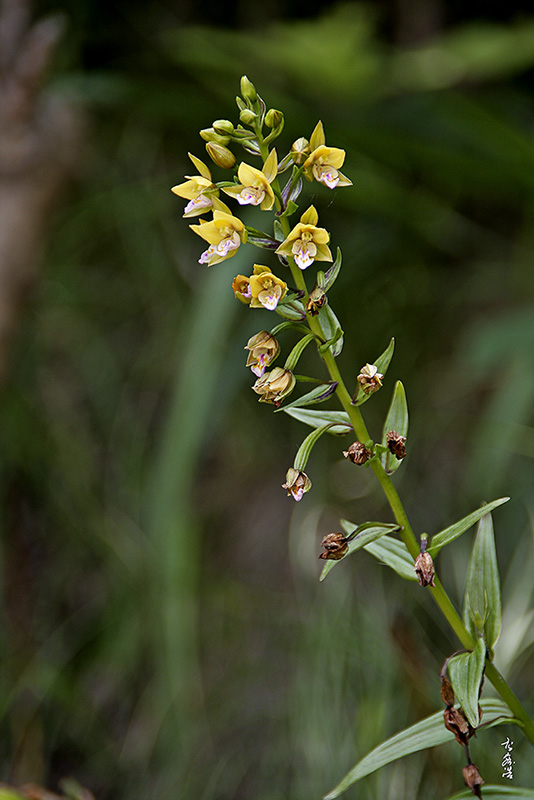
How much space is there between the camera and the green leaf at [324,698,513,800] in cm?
54

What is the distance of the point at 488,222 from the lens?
5.98 ft

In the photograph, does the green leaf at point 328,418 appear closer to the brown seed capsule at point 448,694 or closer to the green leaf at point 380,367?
the green leaf at point 380,367

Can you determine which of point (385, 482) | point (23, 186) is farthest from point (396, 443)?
point (23, 186)

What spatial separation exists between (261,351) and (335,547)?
0.54 feet

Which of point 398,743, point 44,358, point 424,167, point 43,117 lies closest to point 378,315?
point 424,167

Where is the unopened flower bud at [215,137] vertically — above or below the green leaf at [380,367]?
above

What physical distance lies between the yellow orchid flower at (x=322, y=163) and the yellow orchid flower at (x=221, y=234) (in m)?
0.07

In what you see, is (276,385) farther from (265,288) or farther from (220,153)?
(220,153)

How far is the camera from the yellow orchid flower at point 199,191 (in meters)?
0.51

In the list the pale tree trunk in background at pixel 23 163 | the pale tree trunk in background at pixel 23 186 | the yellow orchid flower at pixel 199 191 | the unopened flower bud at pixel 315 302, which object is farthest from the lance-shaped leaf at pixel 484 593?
the pale tree trunk in background at pixel 23 163

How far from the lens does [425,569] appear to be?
0.50m

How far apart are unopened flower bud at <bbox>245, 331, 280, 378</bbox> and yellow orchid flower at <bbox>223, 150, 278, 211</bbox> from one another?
10 cm

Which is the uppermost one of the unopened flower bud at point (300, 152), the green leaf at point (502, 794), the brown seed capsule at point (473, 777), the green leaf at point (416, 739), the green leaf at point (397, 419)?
the unopened flower bud at point (300, 152)

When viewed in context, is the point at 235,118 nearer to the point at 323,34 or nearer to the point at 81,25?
the point at 323,34
